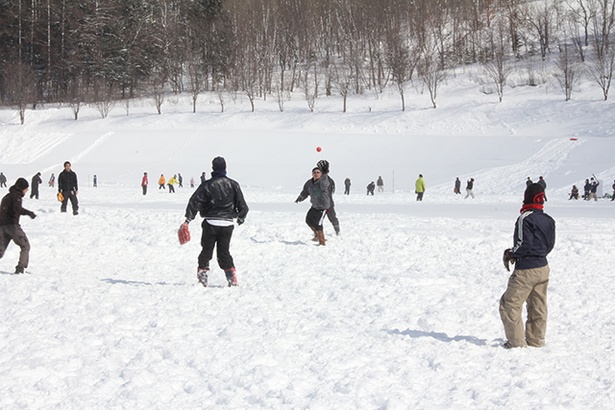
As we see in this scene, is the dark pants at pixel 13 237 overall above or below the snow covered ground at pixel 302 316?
above

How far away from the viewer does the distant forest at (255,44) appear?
219 ft

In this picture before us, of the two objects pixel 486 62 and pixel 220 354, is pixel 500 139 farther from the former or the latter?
pixel 220 354

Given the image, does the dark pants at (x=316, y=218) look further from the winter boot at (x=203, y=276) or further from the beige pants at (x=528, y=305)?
the beige pants at (x=528, y=305)

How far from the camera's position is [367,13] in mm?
73812

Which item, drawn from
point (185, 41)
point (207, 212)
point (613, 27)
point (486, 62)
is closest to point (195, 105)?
point (185, 41)

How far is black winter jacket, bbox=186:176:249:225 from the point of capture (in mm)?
8148

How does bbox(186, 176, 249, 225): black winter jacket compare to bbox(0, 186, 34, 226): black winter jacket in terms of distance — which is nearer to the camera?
bbox(186, 176, 249, 225): black winter jacket

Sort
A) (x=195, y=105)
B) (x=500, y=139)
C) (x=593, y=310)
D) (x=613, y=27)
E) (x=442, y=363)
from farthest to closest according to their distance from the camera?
(x=613, y=27)
(x=195, y=105)
(x=500, y=139)
(x=593, y=310)
(x=442, y=363)

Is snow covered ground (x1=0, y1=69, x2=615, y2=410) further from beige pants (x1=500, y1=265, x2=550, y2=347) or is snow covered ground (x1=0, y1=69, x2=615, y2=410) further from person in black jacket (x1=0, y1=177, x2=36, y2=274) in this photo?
person in black jacket (x1=0, y1=177, x2=36, y2=274)

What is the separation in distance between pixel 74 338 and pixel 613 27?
75.2 meters

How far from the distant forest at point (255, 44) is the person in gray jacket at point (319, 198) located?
51706mm

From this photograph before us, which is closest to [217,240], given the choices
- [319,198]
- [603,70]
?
[319,198]

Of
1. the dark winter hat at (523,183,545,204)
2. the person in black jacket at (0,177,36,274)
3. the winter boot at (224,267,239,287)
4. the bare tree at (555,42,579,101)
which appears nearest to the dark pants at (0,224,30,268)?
the person in black jacket at (0,177,36,274)

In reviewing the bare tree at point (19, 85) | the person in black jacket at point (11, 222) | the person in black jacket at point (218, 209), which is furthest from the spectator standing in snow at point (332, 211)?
the bare tree at point (19, 85)
